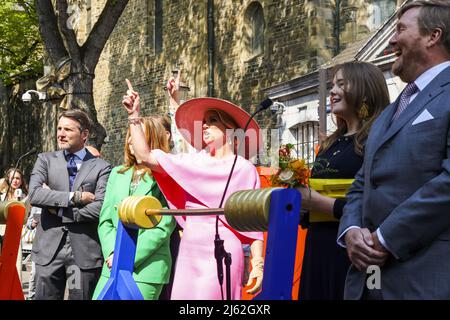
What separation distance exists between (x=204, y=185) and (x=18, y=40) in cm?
2823

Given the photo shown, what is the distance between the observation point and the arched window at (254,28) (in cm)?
2488

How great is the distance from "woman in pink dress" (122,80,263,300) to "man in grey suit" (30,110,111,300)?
1.42 meters

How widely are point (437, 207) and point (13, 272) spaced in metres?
2.17

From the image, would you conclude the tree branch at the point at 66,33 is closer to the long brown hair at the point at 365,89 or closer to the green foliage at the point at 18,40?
the green foliage at the point at 18,40

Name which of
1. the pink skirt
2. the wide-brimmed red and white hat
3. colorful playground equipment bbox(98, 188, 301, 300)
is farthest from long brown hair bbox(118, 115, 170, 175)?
colorful playground equipment bbox(98, 188, 301, 300)

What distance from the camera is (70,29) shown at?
16.8m

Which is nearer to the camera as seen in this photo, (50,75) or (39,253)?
(39,253)

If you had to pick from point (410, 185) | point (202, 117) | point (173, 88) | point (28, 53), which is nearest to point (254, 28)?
point (28, 53)

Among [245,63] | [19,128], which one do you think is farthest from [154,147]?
[19,128]

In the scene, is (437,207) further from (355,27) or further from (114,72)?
(114,72)

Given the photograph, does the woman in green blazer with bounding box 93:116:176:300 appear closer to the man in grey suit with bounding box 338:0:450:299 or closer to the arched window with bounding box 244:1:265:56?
the man in grey suit with bounding box 338:0:450:299

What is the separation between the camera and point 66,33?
16875 millimetres

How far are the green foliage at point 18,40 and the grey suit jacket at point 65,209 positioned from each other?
21.4 meters

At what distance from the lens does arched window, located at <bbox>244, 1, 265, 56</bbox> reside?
24875 mm
